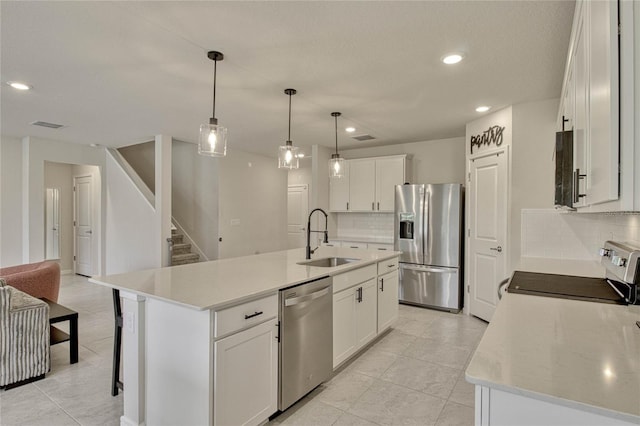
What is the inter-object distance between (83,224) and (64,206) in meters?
0.64

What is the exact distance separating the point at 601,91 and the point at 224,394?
6.59 ft

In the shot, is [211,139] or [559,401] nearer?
[559,401]

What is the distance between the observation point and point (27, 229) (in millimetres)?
5195

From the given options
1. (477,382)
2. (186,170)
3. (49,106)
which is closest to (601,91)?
(477,382)

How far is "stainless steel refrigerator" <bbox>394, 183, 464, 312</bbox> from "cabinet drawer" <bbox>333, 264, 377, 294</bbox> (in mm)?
1726

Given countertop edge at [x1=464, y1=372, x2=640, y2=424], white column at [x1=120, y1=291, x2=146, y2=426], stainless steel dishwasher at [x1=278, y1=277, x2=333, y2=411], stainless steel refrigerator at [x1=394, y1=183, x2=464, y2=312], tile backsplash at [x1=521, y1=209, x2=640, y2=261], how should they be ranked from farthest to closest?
stainless steel refrigerator at [x1=394, y1=183, x2=464, y2=312], tile backsplash at [x1=521, y1=209, x2=640, y2=261], stainless steel dishwasher at [x1=278, y1=277, x2=333, y2=411], white column at [x1=120, y1=291, x2=146, y2=426], countertop edge at [x1=464, y1=372, x2=640, y2=424]

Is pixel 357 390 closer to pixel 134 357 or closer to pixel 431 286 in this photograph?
pixel 134 357

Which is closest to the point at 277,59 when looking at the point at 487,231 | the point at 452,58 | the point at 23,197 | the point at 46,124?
the point at 452,58

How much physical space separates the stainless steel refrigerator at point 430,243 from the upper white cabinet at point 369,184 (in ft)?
1.25

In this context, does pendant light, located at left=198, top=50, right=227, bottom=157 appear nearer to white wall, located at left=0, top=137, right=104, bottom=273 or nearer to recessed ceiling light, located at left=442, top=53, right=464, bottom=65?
recessed ceiling light, located at left=442, top=53, right=464, bottom=65

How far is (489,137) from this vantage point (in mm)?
4047

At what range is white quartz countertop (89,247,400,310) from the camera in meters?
1.77

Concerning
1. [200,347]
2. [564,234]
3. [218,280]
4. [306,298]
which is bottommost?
[200,347]

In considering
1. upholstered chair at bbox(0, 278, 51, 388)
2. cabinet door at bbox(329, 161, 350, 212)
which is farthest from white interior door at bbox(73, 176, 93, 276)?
cabinet door at bbox(329, 161, 350, 212)
